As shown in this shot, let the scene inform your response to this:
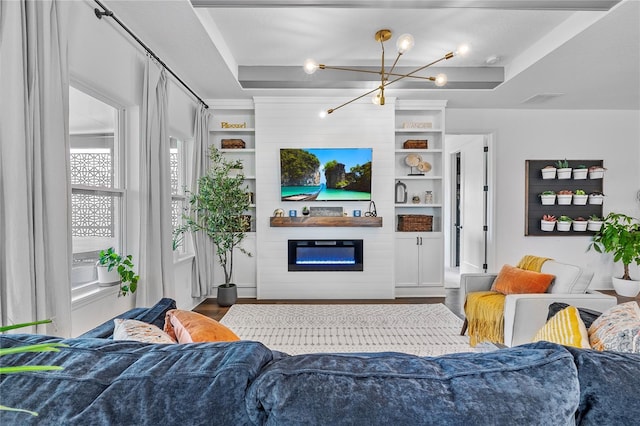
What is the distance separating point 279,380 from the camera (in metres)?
0.70

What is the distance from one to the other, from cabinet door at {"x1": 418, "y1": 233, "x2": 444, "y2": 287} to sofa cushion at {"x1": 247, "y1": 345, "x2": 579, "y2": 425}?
3.99 metres

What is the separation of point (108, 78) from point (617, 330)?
330 cm

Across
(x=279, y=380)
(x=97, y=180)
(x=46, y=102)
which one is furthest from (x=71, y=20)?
(x=279, y=380)

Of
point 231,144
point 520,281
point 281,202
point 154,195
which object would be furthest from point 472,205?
point 154,195

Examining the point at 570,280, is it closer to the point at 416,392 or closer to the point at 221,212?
the point at 416,392

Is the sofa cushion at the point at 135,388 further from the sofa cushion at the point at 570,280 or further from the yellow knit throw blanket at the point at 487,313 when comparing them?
the sofa cushion at the point at 570,280

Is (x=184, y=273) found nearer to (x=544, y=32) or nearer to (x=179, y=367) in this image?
(x=179, y=367)

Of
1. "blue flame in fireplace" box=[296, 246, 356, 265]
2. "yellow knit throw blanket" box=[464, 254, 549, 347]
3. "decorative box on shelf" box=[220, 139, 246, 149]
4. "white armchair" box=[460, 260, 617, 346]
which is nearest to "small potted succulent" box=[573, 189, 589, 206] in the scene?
"yellow knit throw blanket" box=[464, 254, 549, 347]

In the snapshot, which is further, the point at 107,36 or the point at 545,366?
the point at 107,36

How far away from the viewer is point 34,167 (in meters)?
1.74

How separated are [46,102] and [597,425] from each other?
2567mm

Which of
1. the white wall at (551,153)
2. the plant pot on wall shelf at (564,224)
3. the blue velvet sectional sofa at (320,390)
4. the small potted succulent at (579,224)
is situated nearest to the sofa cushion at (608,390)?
the blue velvet sectional sofa at (320,390)

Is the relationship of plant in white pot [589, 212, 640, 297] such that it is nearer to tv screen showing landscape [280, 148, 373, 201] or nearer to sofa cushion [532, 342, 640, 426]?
tv screen showing landscape [280, 148, 373, 201]

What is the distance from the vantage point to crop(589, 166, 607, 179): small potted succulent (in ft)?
16.2
